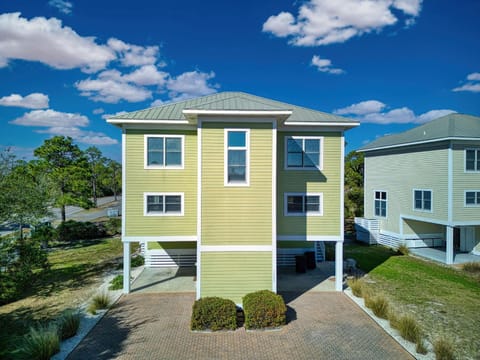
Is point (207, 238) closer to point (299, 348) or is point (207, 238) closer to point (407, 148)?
point (299, 348)

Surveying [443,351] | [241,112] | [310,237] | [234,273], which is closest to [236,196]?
[234,273]

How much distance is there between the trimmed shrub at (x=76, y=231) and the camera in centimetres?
2320

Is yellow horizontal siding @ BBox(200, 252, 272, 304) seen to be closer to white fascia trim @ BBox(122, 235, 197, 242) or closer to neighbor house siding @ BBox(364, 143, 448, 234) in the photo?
white fascia trim @ BBox(122, 235, 197, 242)

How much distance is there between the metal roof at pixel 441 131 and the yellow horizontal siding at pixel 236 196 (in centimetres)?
1229

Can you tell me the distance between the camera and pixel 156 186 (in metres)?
11.7

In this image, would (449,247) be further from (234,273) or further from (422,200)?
(234,273)

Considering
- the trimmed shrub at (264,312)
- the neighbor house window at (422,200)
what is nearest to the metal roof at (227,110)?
the trimmed shrub at (264,312)

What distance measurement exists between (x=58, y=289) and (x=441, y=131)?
2174 cm

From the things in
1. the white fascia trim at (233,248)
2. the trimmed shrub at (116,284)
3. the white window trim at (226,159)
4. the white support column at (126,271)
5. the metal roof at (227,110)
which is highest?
the metal roof at (227,110)

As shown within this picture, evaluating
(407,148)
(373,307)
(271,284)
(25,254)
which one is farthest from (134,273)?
(407,148)

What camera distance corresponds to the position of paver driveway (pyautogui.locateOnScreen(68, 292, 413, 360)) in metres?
7.83

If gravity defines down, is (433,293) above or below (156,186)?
below

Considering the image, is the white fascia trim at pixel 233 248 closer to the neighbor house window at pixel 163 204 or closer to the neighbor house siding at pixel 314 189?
the neighbor house siding at pixel 314 189

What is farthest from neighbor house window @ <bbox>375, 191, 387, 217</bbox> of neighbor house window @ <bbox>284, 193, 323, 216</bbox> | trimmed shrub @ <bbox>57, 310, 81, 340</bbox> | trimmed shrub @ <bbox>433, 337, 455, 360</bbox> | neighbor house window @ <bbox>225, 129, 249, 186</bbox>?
trimmed shrub @ <bbox>57, 310, 81, 340</bbox>
